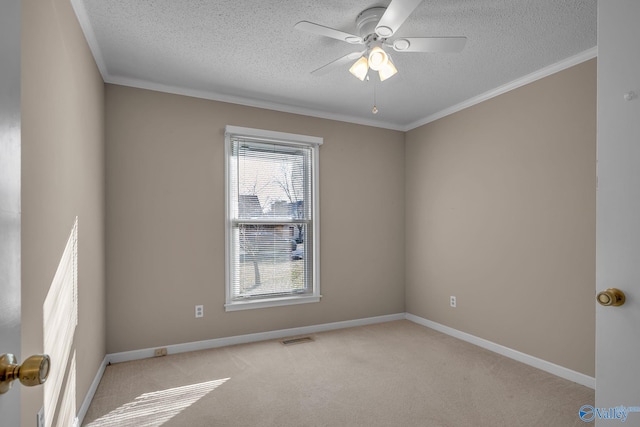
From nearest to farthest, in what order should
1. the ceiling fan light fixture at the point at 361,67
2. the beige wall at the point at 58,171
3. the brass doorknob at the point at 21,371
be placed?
the brass doorknob at the point at 21,371
the beige wall at the point at 58,171
the ceiling fan light fixture at the point at 361,67

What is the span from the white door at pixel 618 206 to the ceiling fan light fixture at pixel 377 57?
1141 mm

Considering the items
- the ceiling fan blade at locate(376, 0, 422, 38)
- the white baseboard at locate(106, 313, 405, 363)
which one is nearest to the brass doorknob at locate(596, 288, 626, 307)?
the ceiling fan blade at locate(376, 0, 422, 38)

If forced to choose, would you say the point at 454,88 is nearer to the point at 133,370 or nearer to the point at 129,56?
the point at 129,56

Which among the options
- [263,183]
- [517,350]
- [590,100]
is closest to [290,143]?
[263,183]

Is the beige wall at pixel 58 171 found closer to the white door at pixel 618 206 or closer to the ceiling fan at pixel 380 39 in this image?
the ceiling fan at pixel 380 39

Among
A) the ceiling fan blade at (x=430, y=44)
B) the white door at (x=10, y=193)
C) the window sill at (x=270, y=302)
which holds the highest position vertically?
the ceiling fan blade at (x=430, y=44)

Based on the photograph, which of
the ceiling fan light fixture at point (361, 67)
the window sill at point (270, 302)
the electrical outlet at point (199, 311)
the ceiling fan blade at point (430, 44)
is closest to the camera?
the ceiling fan blade at point (430, 44)

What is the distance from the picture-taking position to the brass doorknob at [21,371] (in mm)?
633

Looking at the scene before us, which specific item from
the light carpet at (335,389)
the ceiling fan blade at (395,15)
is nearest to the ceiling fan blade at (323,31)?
the ceiling fan blade at (395,15)

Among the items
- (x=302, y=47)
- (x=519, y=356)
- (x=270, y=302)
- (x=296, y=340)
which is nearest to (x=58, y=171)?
(x=302, y=47)

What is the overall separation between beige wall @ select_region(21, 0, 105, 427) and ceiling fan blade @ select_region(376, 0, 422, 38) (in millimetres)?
1606

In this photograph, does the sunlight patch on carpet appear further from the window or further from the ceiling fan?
the ceiling fan

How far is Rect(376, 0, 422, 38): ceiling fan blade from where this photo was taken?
1.74 metres

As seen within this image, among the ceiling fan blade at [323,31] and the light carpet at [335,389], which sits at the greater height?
the ceiling fan blade at [323,31]
